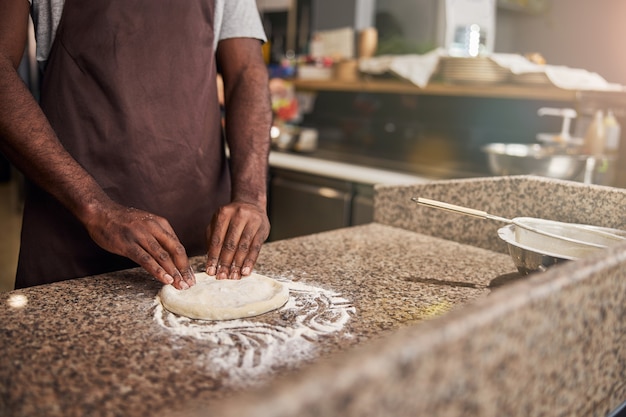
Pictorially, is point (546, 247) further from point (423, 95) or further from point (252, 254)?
point (423, 95)

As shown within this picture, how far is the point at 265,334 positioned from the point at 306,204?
84.8 inches

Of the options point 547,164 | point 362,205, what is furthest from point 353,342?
point 362,205

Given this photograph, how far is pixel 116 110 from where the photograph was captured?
4.04ft

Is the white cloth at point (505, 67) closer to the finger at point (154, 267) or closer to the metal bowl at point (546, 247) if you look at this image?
→ the metal bowl at point (546, 247)

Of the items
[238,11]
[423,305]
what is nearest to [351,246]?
[423,305]

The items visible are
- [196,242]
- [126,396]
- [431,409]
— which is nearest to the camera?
[431,409]

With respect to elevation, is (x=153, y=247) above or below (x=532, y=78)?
below

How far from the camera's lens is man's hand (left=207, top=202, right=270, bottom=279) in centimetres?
97

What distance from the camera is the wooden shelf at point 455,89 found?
245 cm

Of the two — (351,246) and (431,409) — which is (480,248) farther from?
(431,409)

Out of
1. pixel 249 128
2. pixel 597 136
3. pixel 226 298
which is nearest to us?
pixel 226 298

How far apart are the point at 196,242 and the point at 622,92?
1.67 metres

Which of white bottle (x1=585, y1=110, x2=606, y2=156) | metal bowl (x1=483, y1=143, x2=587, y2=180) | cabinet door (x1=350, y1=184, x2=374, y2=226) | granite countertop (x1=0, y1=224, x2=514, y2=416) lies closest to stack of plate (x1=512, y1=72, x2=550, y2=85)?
white bottle (x1=585, y1=110, x2=606, y2=156)

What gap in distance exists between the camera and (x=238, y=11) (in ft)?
4.52
